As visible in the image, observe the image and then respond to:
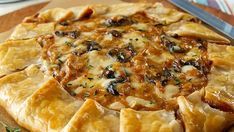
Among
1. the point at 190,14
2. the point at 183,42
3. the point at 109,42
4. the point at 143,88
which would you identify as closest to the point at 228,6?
the point at 190,14

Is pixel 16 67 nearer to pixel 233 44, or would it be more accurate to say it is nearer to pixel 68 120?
pixel 68 120

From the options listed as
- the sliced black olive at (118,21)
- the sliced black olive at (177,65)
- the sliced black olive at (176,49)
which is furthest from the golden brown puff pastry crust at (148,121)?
the sliced black olive at (118,21)

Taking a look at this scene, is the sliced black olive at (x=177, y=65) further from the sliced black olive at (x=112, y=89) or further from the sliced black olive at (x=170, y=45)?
the sliced black olive at (x=112, y=89)

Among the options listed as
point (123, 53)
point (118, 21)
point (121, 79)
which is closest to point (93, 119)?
point (121, 79)

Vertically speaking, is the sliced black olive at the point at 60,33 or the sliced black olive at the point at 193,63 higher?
the sliced black olive at the point at 60,33

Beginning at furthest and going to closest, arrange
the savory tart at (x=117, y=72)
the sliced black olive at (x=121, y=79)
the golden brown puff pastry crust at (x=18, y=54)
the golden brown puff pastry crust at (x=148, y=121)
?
the golden brown puff pastry crust at (x=18, y=54), the sliced black olive at (x=121, y=79), the savory tart at (x=117, y=72), the golden brown puff pastry crust at (x=148, y=121)

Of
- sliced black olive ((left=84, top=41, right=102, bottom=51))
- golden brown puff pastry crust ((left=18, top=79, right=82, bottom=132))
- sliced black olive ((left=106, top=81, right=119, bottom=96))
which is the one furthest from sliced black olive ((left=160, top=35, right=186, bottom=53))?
golden brown puff pastry crust ((left=18, top=79, right=82, bottom=132))

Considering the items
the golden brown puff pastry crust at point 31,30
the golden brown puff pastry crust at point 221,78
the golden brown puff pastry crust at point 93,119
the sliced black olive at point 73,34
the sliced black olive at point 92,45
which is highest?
the golden brown puff pastry crust at point 31,30

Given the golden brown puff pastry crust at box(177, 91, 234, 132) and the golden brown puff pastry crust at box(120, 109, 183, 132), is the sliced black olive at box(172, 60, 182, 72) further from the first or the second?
the golden brown puff pastry crust at box(120, 109, 183, 132)
